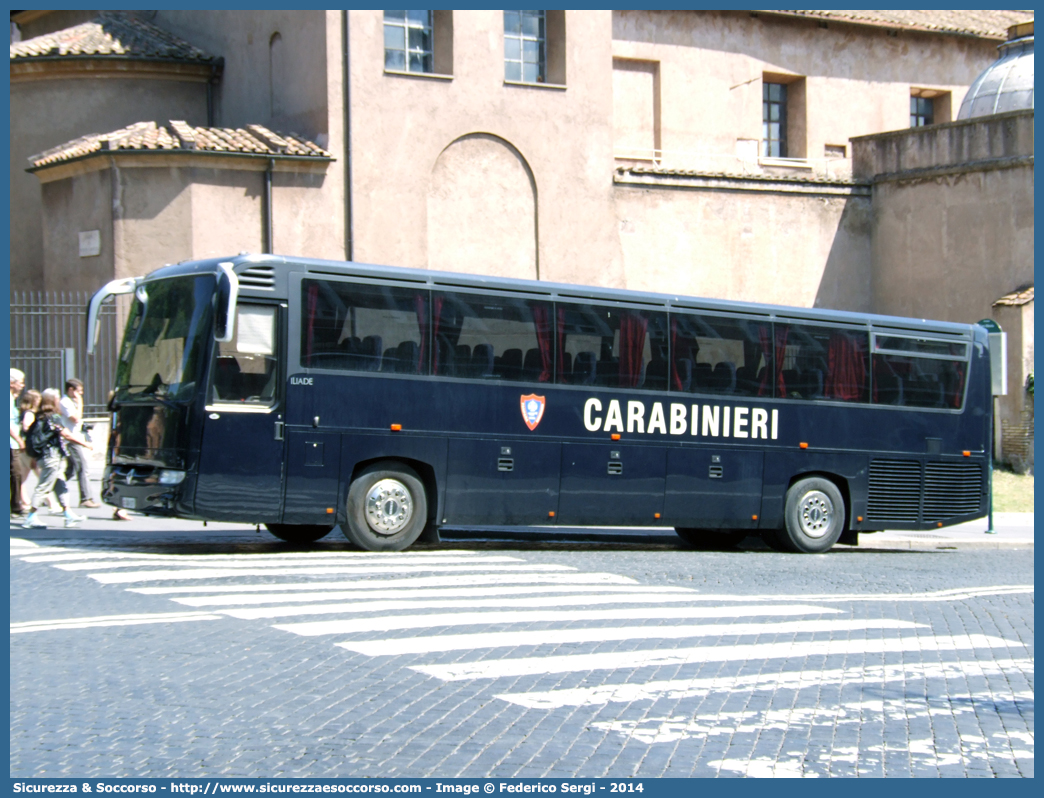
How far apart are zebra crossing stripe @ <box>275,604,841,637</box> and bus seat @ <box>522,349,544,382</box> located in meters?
5.36

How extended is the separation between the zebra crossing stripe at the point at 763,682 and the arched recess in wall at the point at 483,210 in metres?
19.5

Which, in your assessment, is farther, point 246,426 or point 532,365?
point 532,365

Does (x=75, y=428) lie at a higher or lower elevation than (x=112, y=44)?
lower

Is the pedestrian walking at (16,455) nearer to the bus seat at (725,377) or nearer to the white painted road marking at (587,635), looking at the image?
the bus seat at (725,377)

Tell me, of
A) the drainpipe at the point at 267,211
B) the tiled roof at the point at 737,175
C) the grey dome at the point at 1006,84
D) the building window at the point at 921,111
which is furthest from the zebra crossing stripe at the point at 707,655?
the building window at the point at 921,111

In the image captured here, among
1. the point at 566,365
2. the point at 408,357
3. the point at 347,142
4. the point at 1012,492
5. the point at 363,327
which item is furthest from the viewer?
the point at 1012,492

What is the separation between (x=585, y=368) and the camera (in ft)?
53.8

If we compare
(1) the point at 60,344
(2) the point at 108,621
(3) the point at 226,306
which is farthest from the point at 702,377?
(1) the point at 60,344

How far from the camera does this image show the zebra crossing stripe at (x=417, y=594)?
10.9 metres

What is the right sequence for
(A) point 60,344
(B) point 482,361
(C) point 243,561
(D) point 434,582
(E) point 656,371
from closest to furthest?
(D) point 434,582
(C) point 243,561
(B) point 482,361
(E) point 656,371
(A) point 60,344

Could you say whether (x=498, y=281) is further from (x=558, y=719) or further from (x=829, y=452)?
(x=558, y=719)

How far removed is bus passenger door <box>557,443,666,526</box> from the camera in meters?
16.3

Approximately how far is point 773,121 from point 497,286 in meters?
23.4

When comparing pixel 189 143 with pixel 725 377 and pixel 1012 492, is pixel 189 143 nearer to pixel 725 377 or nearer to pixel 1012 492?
pixel 725 377
